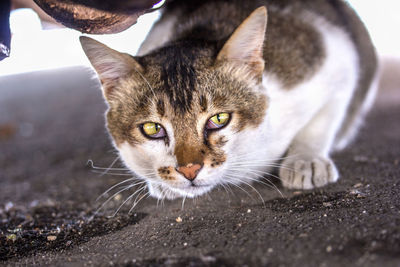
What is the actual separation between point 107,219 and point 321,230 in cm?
112

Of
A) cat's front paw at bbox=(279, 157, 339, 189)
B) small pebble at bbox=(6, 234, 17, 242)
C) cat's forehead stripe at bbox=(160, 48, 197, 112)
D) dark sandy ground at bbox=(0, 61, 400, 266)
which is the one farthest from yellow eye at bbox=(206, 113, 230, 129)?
small pebble at bbox=(6, 234, 17, 242)

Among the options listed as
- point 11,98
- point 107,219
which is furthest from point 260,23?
point 11,98

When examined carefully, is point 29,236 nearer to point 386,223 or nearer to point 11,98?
point 386,223

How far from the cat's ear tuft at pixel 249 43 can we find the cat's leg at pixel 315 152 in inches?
22.4

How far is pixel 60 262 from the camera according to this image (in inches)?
59.8

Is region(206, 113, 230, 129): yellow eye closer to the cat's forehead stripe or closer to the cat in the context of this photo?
the cat

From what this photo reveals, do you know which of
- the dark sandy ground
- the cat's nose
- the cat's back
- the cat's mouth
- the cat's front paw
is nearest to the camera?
the dark sandy ground

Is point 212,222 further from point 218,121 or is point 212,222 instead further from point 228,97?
point 228,97

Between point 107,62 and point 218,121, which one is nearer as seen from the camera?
point 218,121

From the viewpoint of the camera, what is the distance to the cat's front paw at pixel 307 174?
209 centimetres

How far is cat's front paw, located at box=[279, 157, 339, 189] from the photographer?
2092 millimetres

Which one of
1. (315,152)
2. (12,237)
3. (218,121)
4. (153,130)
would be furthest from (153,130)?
(315,152)

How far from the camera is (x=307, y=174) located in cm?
211

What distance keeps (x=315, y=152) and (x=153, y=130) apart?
42.1 inches
